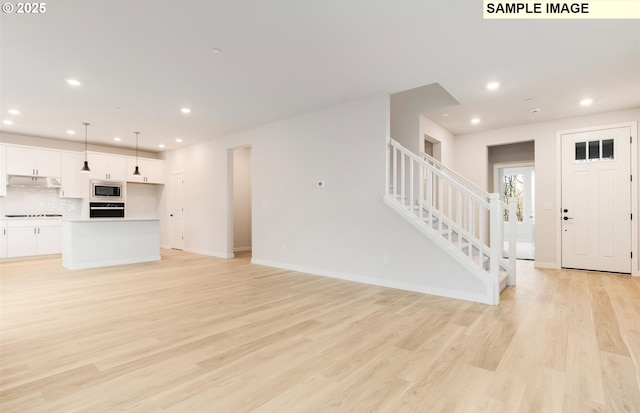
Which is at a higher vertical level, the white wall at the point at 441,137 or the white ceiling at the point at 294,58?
the white ceiling at the point at 294,58

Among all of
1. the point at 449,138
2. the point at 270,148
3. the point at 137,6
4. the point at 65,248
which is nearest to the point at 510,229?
the point at 449,138

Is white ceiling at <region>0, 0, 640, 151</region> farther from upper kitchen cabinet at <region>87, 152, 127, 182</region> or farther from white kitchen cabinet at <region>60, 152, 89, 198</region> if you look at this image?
upper kitchen cabinet at <region>87, 152, 127, 182</region>

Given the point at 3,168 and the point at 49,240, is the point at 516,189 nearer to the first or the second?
the point at 49,240

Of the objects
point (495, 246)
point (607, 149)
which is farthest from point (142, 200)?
point (607, 149)

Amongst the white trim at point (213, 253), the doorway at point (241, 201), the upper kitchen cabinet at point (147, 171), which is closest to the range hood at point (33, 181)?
the upper kitchen cabinet at point (147, 171)

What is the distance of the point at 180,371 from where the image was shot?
2041mm

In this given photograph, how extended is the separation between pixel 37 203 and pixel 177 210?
298 cm

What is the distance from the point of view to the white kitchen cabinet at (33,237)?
21.5ft

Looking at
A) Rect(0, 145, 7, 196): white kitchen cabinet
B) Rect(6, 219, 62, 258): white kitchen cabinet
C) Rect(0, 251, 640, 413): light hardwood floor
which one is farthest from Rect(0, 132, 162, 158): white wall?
Rect(0, 251, 640, 413): light hardwood floor

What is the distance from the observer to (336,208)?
5.11m

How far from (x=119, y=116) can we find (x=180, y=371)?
5.39 metres

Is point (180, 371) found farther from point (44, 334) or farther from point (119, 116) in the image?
point (119, 116)

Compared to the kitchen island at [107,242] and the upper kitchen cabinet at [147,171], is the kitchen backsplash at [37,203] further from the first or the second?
the kitchen island at [107,242]

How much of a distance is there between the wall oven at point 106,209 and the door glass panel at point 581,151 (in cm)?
1050
